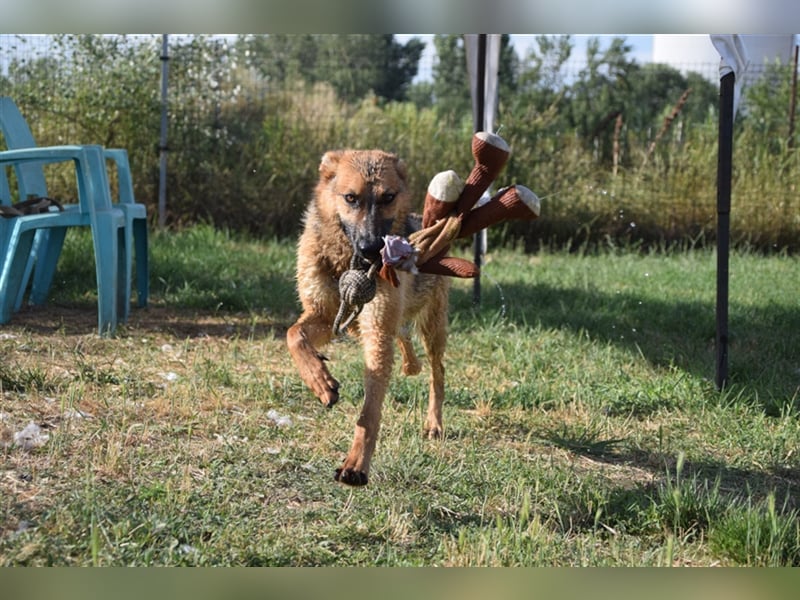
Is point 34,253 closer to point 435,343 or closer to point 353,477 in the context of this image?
point 435,343

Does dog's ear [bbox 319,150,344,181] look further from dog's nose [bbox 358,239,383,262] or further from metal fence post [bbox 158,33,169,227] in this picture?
metal fence post [bbox 158,33,169,227]

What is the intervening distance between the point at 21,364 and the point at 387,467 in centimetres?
238

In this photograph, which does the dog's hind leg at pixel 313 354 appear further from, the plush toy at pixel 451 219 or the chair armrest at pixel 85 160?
the chair armrest at pixel 85 160

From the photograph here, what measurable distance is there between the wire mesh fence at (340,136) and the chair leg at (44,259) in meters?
3.40

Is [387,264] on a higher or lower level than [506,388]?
higher

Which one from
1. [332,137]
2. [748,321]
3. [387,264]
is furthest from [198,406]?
[332,137]

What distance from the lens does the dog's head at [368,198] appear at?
366 cm

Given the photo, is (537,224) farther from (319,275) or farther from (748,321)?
(319,275)

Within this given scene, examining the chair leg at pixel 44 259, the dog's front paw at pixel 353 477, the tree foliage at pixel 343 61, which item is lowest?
the dog's front paw at pixel 353 477

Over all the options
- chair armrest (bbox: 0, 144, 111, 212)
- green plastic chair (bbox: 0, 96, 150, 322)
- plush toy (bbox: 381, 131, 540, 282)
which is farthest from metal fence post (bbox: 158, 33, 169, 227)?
plush toy (bbox: 381, 131, 540, 282)

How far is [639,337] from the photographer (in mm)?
6465

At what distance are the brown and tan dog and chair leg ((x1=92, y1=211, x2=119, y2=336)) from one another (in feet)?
7.66

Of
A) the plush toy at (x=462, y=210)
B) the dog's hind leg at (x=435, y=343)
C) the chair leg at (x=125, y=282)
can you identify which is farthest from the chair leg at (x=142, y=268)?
the plush toy at (x=462, y=210)

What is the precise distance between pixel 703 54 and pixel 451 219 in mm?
10691
